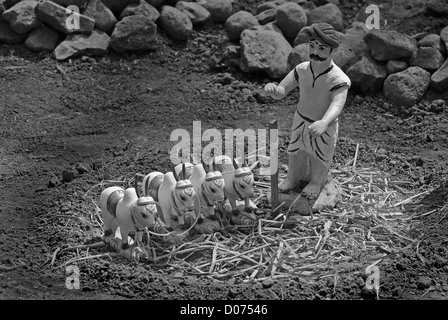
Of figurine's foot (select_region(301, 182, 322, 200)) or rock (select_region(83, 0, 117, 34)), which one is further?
rock (select_region(83, 0, 117, 34))

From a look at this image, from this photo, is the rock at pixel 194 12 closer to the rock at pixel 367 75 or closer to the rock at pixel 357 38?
the rock at pixel 357 38

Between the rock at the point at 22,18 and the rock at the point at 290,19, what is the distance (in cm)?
235

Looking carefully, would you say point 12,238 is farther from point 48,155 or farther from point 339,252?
point 339,252

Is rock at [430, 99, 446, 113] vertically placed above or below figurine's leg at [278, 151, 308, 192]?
below

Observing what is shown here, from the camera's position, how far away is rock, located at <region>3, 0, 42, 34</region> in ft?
32.7

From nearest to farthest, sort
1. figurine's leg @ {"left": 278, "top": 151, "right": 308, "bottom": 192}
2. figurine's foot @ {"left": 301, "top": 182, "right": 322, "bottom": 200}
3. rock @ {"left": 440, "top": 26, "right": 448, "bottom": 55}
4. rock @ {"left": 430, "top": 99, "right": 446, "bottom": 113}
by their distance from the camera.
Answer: figurine's foot @ {"left": 301, "top": 182, "right": 322, "bottom": 200}, figurine's leg @ {"left": 278, "top": 151, "right": 308, "bottom": 192}, rock @ {"left": 430, "top": 99, "right": 446, "bottom": 113}, rock @ {"left": 440, "top": 26, "right": 448, "bottom": 55}

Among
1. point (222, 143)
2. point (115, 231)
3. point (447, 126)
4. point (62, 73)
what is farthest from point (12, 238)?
point (447, 126)

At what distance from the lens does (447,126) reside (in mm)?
8922

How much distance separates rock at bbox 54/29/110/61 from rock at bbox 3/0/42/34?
36cm

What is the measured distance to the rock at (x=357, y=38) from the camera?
946 centimetres

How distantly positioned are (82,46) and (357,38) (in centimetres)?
262

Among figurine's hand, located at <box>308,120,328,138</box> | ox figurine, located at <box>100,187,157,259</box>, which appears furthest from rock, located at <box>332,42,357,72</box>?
ox figurine, located at <box>100,187,157,259</box>

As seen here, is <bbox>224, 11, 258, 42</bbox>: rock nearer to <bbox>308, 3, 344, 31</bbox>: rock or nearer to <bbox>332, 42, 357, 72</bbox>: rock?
<bbox>308, 3, 344, 31</bbox>: rock

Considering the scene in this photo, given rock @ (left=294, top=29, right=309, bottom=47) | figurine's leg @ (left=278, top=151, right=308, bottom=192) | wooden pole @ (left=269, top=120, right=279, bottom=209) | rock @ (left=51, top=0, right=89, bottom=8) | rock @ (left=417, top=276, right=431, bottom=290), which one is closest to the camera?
rock @ (left=417, top=276, right=431, bottom=290)
